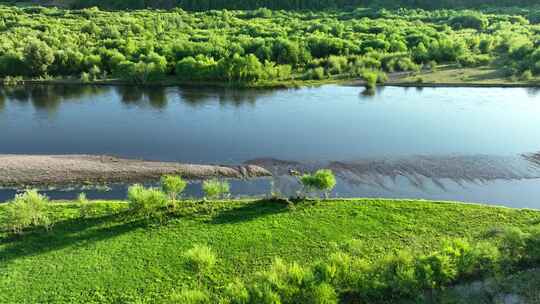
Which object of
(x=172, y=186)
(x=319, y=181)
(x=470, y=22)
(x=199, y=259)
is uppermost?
(x=470, y=22)

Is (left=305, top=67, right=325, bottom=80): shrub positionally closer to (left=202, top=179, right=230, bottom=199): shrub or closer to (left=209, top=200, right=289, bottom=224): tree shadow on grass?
(left=202, top=179, right=230, bottom=199): shrub

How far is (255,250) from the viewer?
30.4 m

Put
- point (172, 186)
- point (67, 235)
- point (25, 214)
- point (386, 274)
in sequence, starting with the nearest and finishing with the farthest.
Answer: point (386, 274)
point (25, 214)
point (67, 235)
point (172, 186)

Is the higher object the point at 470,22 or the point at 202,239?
the point at 470,22

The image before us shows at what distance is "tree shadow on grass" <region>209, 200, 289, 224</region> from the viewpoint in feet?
112

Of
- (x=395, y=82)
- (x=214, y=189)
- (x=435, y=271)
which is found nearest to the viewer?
(x=435, y=271)

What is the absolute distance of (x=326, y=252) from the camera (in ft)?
98.3

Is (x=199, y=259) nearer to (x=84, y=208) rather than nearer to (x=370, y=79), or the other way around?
(x=84, y=208)

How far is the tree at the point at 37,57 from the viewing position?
74.2 metres

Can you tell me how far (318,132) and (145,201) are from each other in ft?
86.3

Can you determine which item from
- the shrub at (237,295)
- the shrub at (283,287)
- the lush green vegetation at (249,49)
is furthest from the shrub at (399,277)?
the lush green vegetation at (249,49)

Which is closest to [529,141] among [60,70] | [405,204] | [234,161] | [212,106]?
[405,204]

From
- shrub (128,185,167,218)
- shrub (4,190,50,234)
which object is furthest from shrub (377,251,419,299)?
shrub (4,190,50,234)

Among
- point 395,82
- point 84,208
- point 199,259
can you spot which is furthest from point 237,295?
point 395,82
